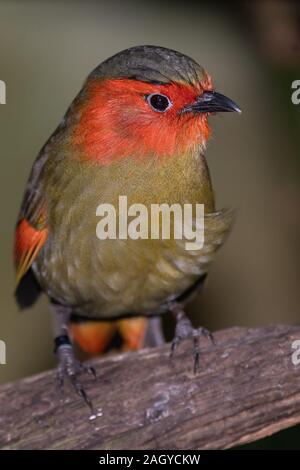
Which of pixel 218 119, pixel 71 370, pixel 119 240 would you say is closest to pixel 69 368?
pixel 71 370

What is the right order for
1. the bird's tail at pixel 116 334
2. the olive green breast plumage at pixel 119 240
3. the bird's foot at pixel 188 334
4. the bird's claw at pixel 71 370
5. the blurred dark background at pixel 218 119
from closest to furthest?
1. the olive green breast plumage at pixel 119 240
2. the bird's claw at pixel 71 370
3. the bird's foot at pixel 188 334
4. the bird's tail at pixel 116 334
5. the blurred dark background at pixel 218 119

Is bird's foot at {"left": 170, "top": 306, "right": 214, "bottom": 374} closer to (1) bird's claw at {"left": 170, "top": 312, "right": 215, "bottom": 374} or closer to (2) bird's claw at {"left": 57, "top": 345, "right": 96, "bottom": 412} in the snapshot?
(1) bird's claw at {"left": 170, "top": 312, "right": 215, "bottom": 374}

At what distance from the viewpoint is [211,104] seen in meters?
3.15

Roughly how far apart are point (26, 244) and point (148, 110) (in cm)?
78

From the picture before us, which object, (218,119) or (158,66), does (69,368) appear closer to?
(158,66)

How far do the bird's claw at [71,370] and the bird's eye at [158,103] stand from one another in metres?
1.13

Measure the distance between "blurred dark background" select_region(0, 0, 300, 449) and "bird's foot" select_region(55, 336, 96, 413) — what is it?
3.65 feet

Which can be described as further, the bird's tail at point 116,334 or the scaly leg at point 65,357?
the bird's tail at point 116,334

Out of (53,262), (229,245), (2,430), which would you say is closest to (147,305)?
(53,262)

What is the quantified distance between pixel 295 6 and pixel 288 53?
0.86 feet

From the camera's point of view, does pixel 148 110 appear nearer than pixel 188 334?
Yes

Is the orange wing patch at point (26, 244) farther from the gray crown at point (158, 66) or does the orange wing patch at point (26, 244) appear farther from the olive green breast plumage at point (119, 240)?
the gray crown at point (158, 66)

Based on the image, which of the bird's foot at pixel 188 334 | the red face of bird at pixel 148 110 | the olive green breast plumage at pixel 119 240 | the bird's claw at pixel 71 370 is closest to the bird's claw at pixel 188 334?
the bird's foot at pixel 188 334

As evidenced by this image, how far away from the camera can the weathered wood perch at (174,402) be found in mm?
3287
